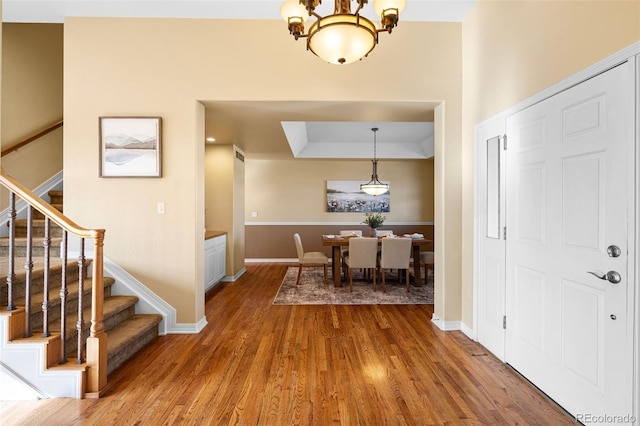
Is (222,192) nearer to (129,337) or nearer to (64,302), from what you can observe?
(129,337)

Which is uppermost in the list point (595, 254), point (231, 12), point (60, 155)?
point (231, 12)

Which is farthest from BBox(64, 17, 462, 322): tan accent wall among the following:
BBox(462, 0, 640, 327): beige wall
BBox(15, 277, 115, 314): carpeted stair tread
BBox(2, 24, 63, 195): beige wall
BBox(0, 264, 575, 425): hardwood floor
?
BBox(2, 24, 63, 195): beige wall

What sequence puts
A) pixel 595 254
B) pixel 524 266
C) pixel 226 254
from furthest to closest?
pixel 226 254 < pixel 524 266 < pixel 595 254

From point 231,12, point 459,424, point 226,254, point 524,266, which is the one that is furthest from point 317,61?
point 226,254

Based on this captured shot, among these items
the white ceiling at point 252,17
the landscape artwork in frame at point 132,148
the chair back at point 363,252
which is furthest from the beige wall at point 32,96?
the chair back at point 363,252

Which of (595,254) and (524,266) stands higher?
(595,254)

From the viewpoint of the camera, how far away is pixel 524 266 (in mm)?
2299

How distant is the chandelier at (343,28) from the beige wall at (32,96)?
3.77 meters

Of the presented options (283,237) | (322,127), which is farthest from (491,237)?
(283,237)

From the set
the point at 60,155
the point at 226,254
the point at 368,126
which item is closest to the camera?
the point at 60,155

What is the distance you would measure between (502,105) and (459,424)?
241 cm

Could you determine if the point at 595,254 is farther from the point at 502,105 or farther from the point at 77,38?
the point at 77,38

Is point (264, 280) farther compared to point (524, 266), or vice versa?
point (264, 280)
